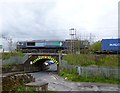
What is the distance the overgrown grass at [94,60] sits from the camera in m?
52.2

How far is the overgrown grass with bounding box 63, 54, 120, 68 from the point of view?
2055 inches

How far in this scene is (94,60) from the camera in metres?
57.9

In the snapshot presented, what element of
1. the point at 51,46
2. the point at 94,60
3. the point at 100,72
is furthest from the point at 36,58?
the point at 100,72

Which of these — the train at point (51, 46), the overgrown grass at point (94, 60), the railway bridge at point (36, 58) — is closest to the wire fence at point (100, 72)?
the overgrown grass at point (94, 60)

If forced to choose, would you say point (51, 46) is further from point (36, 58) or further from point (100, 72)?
point (100, 72)

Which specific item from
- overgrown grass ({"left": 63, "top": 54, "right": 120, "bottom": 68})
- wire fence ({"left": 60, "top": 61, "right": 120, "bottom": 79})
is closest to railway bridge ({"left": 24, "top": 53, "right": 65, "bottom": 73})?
overgrown grass ({"left": 63, "top": 54, "right": 120, "bottom": 68})

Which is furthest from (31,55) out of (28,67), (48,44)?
(48,44)

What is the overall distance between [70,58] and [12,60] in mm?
15599

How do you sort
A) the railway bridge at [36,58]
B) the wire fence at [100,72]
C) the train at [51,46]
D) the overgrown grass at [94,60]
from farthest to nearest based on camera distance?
the train at [51,46], the railway bridge at [36,58], the overgrown grass at [94,60], the wire fence at [100,72]

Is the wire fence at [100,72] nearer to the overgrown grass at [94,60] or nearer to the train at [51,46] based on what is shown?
the overgrown grass at [94,60]

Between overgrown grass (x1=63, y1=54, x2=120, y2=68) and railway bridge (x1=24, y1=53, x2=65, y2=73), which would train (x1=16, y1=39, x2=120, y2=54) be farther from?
overgrown grass (x1=63, y1=54, x2=120, y2=68)

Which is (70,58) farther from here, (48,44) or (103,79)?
(48,44)

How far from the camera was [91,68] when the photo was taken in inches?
1877

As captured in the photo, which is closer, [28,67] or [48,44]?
[28,67]
